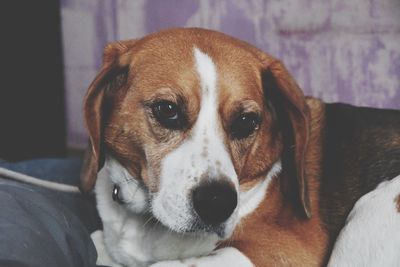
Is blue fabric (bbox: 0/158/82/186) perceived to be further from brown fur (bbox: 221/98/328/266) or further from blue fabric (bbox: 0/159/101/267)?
brown fur (bbox: 221/98/328/266)

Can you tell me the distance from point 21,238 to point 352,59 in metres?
2.22

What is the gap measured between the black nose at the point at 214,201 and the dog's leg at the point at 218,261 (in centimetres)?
17

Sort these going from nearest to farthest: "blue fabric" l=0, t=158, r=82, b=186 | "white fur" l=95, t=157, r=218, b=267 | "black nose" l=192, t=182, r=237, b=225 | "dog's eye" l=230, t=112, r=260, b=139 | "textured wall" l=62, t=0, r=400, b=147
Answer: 1. "black nose" l=192, t=182, r=237, b=225
2. "dog's eye" l=230, t=112, r=260, b=139
3. "white fur" l=95, t=157, r=218, b=267
4. "blue fabric" l=0, t=158, r=82, b=186
5. "textured wall" l=62, t=0, r=400, b=147

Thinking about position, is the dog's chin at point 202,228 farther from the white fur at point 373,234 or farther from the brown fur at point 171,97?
the white fur at point 373,234

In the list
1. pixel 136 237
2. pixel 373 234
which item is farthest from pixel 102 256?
pixel 373 234

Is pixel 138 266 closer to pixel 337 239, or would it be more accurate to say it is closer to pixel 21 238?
pixel 21 238

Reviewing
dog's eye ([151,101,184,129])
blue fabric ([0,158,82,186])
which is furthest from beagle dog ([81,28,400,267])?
blue fabric ([0,158,82,186])

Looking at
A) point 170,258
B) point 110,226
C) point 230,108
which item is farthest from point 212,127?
point 110,226

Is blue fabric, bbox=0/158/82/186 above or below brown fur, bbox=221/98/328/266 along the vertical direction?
below

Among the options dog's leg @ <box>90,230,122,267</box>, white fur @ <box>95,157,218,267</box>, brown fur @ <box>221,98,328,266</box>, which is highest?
brown fur @ <box>221,98,328,266</box>

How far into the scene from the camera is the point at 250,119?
204 cm

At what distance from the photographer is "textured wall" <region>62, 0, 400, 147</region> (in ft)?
10.6

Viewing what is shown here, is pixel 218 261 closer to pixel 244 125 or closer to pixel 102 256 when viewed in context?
pixel 244 125

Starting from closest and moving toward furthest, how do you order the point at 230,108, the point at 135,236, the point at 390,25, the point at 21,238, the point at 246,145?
the point at 21,238, the point at 230,108, the point at 246,145, the point at 135,236, the point at 390,25
